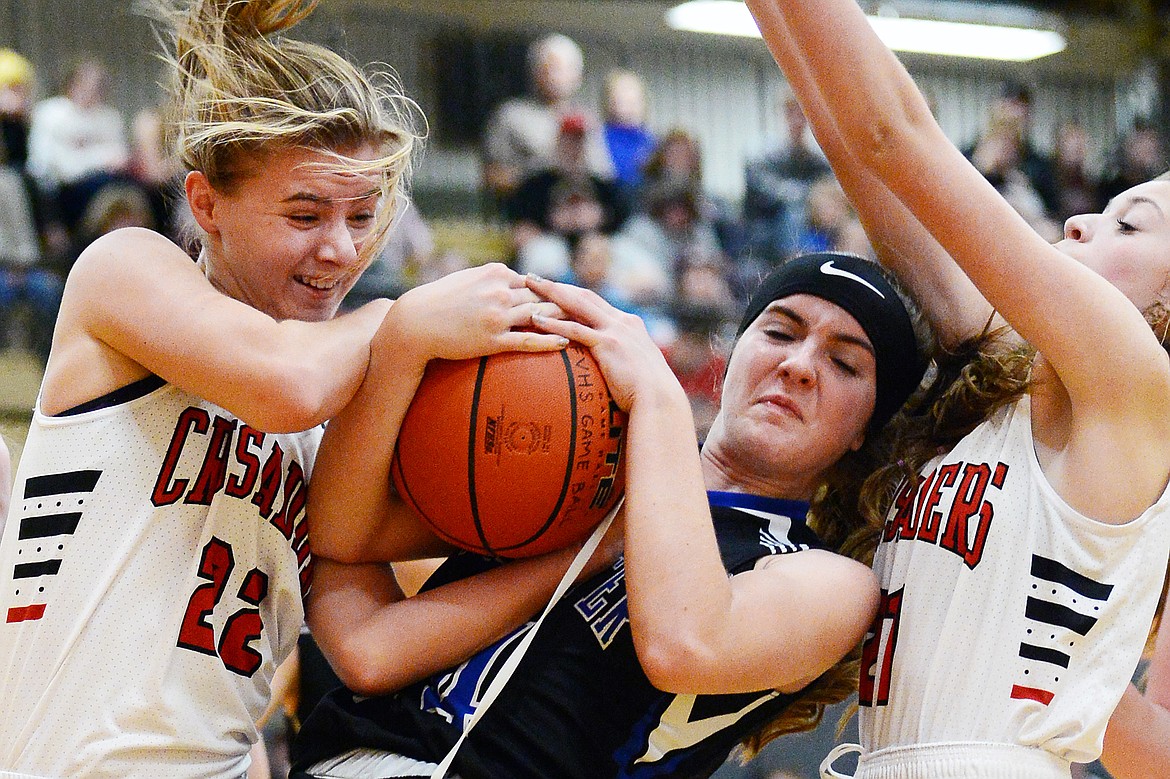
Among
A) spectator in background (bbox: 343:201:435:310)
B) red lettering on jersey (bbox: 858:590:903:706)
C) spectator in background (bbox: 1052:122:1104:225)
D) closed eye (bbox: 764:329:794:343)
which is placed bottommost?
spectator in background (bbox: 1052:122:1104:225)

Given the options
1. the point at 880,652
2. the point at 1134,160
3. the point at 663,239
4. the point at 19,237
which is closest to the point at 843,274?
the point at 880,652

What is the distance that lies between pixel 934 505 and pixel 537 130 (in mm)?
8121

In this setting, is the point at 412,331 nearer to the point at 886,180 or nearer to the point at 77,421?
the point at 77,421

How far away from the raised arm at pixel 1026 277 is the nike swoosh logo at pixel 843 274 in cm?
35

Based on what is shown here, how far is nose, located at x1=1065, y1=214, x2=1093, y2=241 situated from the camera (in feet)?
8.78

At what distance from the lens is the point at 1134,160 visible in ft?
40.0

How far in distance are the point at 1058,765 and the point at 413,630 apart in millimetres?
1210

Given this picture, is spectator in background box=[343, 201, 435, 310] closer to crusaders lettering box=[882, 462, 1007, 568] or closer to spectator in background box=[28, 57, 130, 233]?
spectator in background box=[28, 57, 130, 233]

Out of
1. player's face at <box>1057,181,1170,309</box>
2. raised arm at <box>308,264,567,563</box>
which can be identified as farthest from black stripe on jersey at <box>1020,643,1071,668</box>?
raised arm at <box>308,264,567,563</box>

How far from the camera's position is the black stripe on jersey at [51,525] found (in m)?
2.28

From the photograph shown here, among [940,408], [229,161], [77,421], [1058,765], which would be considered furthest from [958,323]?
[77,421]

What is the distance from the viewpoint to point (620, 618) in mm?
2461

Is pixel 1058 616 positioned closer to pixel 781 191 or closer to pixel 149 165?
pixel 149 165

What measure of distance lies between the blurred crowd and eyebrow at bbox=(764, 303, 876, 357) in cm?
451
